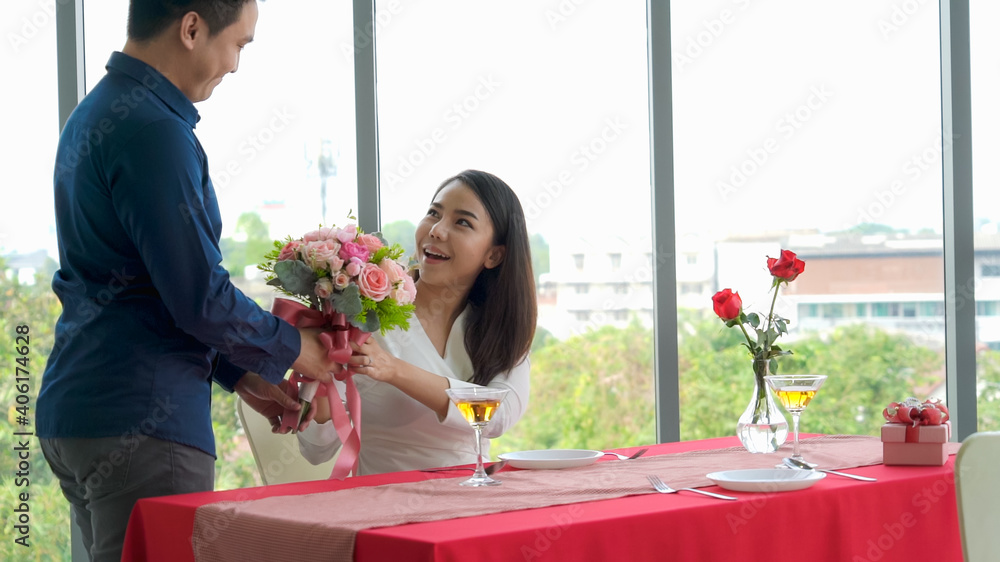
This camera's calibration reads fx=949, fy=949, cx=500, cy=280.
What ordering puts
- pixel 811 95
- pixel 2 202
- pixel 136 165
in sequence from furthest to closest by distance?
pixel 811 95 → pixel 2 202 → pixel 136 165

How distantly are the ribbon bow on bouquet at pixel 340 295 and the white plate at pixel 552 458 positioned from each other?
348 millimetres

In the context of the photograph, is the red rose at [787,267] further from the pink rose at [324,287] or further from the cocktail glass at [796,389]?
the pink rose at [324,287]

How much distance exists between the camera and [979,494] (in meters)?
1.74

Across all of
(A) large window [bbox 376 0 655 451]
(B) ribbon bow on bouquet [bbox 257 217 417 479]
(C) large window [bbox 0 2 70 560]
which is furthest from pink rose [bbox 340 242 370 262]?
(C) large window [bbox 0 2 70 560]

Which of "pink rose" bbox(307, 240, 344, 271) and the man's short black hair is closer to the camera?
the man's short black hair

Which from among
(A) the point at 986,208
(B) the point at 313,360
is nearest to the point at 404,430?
(B) the point at 313,360

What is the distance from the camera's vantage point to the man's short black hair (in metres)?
1.82

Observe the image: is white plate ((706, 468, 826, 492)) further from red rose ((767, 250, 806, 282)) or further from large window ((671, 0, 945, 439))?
large window ((671, 0, 945, 439))

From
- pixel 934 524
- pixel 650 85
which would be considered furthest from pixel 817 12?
pixel 934 524

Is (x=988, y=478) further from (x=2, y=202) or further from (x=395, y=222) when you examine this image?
(x=2, y=202)

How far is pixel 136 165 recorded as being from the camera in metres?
1.71

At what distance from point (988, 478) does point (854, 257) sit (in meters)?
2.22

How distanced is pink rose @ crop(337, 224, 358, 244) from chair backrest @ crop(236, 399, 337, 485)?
0.74 meters

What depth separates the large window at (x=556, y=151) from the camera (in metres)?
3.33
